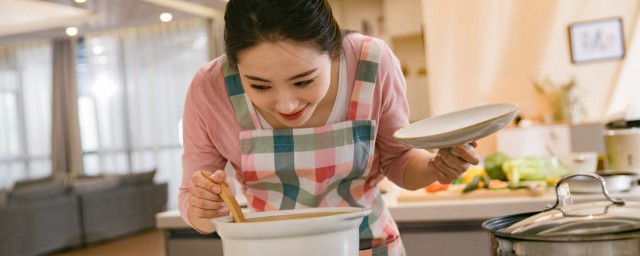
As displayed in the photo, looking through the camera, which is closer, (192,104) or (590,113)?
(192,104)

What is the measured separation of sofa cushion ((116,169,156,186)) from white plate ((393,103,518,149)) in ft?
26.3

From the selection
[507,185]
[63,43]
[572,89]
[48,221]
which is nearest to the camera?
[507,185]

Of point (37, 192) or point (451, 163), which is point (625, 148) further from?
point (37, 192)

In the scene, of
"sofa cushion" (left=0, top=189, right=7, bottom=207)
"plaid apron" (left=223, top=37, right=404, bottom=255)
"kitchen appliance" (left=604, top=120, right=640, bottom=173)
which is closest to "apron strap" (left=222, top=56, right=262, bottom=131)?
"plaid apron" (left=223, top=37, right=404, bottom=255)

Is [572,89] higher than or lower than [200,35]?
lower

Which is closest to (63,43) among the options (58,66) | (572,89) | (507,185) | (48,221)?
(58,66)

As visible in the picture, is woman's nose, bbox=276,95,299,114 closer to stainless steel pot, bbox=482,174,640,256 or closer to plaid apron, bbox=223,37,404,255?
plaid apron, bbox=223,37,404,255

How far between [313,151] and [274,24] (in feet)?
0.95

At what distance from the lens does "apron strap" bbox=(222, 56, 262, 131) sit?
1.14 m

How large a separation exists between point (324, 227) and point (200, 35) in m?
9.42

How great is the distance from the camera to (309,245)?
0.67 m

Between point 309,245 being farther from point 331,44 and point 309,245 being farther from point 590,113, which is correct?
point 590,113

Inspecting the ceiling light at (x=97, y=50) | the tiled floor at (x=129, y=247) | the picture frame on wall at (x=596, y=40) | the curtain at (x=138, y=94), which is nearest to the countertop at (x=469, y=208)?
the picture frame on wall at (x=596, y=40)

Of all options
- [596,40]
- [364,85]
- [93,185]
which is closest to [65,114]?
[93,185]
